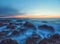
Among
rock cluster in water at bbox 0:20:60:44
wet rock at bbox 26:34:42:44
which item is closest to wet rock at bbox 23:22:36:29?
rock cluster in water at bbox 0:20:60:44

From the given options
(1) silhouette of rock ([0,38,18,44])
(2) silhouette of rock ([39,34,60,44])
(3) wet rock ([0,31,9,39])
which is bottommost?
(2) silhouette of rock ([39,34,60,44])

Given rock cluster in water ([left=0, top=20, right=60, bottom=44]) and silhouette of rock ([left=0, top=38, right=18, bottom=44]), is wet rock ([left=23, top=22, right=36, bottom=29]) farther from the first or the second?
silhouette of rock ([left=0, top=38, right=18, bottom=44])

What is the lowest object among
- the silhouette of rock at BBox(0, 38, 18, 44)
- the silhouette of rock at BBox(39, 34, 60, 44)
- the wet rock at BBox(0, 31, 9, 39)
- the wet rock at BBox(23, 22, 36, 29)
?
the silhouette of rock at BBox(39, 34, 60, 44)

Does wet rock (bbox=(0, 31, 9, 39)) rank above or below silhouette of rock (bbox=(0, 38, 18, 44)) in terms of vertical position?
above

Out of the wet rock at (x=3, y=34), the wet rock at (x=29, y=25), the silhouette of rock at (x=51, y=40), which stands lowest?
the silhouette of rock at (x=51, y=40)

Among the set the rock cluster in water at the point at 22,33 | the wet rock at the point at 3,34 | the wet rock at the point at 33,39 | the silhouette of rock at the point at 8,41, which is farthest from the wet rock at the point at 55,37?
the wet rock at the point at 3,34

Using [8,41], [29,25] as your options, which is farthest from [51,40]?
[8,41]

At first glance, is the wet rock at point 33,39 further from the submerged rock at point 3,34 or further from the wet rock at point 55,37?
the submerged rock at point 3,34

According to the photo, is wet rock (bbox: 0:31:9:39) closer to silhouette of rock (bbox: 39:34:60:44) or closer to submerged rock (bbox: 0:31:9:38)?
submerged rock (bbox: 0:31:9:38)

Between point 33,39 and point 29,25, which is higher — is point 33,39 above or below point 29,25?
below

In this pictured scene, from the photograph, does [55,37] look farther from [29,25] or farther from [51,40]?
[29,25]

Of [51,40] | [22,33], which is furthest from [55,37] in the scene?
[22,33]

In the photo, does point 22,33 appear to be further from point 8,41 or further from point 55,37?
point 55,37

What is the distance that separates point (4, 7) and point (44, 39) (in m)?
0.62
